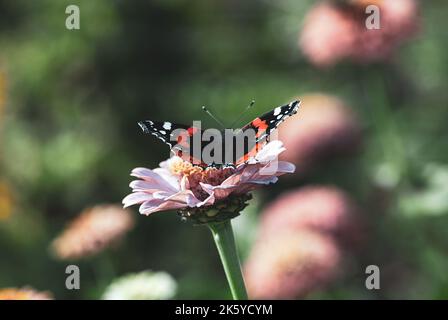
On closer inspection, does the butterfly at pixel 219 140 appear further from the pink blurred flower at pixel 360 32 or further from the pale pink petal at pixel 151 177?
the pink blurred flower at pixel 360 32

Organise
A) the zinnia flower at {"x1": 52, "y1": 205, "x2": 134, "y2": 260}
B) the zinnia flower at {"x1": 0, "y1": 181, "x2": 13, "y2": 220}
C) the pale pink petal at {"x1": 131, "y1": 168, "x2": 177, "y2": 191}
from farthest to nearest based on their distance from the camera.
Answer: the zinnia flower at {"x1": 0, "y1": 181, "x2": 13, "y2": 220} → the zinnia flower at {"x1": 52, "y1": 205, "x2": 134, "y2": 260} → the pale pink petal at {"x1": 131, "y1": 168, "x2": 177, "y2": 191}

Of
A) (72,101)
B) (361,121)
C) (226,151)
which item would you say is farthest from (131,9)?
(226,151)

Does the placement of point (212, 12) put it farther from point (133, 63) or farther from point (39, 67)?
point (39, 67)

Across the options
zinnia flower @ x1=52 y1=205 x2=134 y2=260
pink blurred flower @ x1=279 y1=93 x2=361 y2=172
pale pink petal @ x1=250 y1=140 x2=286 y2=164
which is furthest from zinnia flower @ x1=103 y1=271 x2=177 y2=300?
pink blurred flower @ x1=279 y1=93 x2=361 y2=172

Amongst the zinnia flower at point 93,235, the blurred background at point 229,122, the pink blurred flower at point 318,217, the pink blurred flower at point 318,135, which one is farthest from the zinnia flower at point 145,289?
the pink blurred flower at point 318,135

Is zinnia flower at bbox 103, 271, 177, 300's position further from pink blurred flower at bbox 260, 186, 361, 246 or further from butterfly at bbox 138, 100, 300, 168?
pink blurred flower at bbox 260, 186, 361, 246

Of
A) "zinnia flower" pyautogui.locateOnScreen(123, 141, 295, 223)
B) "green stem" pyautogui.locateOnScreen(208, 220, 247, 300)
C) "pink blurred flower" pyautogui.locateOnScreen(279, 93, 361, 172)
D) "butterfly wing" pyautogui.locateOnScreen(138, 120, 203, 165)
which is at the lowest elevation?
"green stem" pyautogui.locateOnScreen(208, 220, 247, 300)
